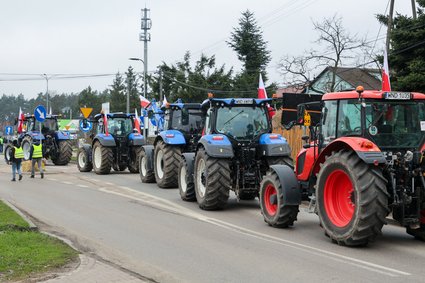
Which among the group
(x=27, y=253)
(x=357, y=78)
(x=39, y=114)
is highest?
(x=357, y=78)

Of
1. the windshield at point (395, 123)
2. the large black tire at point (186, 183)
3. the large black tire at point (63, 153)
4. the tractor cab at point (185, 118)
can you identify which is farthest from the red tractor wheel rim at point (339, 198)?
the large black tire at point (63, 153)

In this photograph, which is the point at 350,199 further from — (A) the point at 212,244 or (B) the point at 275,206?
(A) the point at 212,244

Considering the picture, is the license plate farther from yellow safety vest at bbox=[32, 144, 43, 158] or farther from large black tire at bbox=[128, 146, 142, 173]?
yellow safety vest at bbox=[32, 144, 43, 158]

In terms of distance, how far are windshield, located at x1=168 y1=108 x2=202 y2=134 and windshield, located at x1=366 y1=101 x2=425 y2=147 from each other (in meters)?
9.01

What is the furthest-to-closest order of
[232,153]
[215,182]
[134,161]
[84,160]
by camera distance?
[84,160] < [134,161] < [232,153] < [215,182]

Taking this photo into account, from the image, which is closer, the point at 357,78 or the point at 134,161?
the point at 134,161

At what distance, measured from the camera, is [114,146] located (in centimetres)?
2145

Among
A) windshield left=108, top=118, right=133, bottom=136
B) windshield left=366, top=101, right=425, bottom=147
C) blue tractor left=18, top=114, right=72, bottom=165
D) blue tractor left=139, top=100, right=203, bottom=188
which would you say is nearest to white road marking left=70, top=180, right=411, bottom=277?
blue tractor left=139, top=100, right=203, bottom=188

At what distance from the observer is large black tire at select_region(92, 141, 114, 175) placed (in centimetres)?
2114

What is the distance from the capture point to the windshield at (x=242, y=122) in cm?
1267

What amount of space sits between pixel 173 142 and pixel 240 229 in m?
6.59

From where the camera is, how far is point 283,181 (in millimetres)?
9562

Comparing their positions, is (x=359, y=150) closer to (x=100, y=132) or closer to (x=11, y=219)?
(x=11, y=219)

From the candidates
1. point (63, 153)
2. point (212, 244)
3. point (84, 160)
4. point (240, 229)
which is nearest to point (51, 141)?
point (63, 153)
